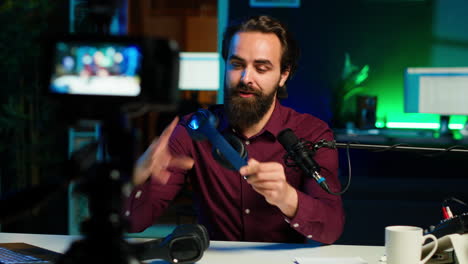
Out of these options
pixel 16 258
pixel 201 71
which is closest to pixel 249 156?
pixel 16 258

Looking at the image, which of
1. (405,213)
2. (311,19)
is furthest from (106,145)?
(311,19)

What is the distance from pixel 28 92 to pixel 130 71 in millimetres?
3869

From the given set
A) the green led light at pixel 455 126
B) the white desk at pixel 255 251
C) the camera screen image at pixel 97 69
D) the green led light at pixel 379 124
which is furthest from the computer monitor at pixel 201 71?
the camera screen image at pixel 97 69

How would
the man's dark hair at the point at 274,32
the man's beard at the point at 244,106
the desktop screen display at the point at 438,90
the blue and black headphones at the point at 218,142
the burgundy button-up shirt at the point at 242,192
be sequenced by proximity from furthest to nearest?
the desktop screen display at the point at 438,90 → the man's dark hair at the point at 274,32 → the man's beard at the point at 244,106 → the burgundy button-up shirt at the point at 242,192 → the blue and black headphones at the point at 218,142

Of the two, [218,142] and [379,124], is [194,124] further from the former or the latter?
[379,124]

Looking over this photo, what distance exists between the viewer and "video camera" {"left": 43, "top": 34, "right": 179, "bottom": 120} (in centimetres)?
68

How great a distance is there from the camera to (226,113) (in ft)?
6.81

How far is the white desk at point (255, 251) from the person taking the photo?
4.71ft

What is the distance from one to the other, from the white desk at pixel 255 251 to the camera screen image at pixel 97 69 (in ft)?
2.58

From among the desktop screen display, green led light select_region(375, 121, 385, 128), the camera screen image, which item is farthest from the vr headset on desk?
green led light select_region(375, 121, 385, 128)

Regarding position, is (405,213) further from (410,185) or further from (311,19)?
(311,19)

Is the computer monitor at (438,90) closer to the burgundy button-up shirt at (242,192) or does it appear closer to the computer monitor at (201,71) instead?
the computer monitor at (201,71)

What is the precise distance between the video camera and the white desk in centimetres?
A: 78

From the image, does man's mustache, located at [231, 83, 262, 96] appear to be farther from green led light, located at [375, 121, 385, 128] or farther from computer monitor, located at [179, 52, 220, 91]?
green led light, located at [375, 121, 385, 128]
